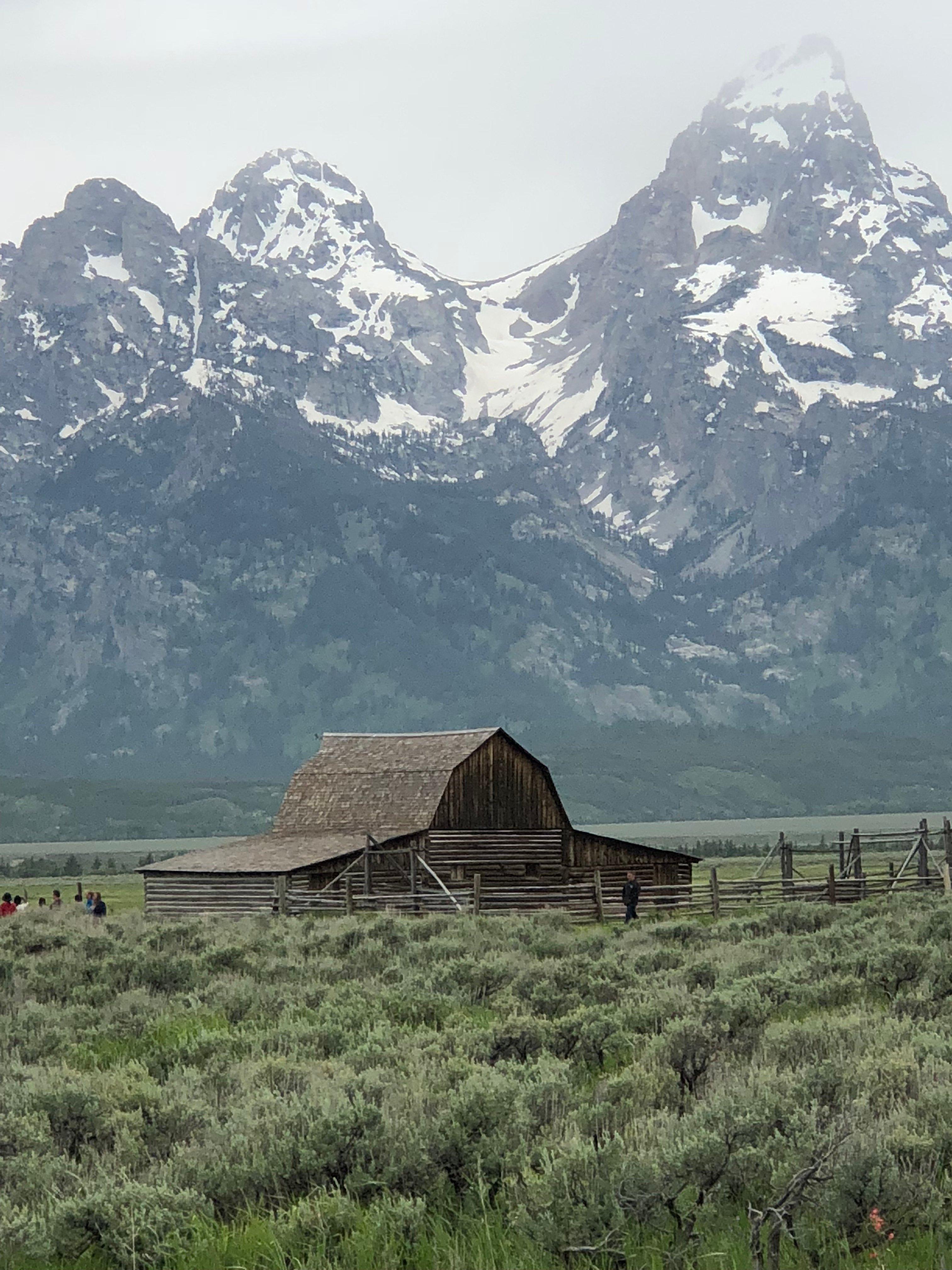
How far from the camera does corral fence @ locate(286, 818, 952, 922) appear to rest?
4497 cm

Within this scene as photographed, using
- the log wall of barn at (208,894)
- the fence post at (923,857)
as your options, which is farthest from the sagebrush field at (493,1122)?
the log wall of barn at (208,894)

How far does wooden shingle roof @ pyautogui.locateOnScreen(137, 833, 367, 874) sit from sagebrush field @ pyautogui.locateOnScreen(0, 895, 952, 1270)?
91.8 feet

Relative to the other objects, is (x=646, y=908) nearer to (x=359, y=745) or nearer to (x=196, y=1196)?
(x=359, y=745)

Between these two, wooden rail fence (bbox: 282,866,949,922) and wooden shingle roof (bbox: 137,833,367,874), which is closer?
wooden rail fence (bbox: 282,866,949,922)

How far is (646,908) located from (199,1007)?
1184 inches

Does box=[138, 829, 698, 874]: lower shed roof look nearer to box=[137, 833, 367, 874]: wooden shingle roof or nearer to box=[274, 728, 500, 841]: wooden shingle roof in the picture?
box=[137, 833, 367, 874]: wooden shingle roof

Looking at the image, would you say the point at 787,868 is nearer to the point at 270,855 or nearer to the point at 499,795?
the point at 499,795

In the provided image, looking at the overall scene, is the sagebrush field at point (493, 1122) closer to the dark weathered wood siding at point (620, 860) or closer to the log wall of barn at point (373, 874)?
the log wall of barn at point (373, 874)

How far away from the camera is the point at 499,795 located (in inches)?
2205

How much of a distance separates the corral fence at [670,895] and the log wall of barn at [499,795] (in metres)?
4.40

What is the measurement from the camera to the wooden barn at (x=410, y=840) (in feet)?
164

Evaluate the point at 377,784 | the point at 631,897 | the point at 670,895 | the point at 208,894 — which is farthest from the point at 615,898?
the point at 208,894

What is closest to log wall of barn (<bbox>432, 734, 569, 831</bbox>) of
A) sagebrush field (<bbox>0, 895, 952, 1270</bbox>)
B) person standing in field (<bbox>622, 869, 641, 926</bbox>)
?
person standing in field (<bbox>622, 869, 641, 926</bbox>)

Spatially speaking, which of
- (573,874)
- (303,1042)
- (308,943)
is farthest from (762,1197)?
(573,874)
